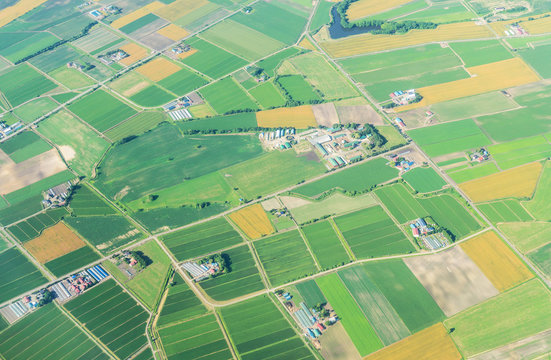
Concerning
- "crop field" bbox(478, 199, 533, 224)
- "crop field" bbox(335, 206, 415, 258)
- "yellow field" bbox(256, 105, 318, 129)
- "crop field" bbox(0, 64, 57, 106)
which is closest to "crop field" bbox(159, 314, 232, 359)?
"crop field" bbox(335, 206, 415, 258)

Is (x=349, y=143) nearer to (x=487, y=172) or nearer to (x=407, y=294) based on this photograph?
(x=487, y=172)

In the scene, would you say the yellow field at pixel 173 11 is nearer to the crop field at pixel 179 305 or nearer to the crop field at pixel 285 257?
the crop field at pixel 285 257

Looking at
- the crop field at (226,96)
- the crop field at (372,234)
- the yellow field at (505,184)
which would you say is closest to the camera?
the crop field at (372,234)

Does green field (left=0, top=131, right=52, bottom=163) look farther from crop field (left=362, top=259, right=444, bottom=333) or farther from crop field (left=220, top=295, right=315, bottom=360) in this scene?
crop field (left=362, top=259, right=444, bottom=333)

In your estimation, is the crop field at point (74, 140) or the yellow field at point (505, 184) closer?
the yellow field at point (505, 184)

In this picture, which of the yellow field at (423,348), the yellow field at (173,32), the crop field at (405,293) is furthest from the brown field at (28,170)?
the yellow field at (423,348)

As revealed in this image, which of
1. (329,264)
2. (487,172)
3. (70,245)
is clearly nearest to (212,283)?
(329,264)

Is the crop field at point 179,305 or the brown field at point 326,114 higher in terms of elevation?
the brown field at point 326,114

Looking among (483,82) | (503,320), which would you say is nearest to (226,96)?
(483,82)

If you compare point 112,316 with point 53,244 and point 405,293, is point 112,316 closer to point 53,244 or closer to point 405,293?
point 53,244
